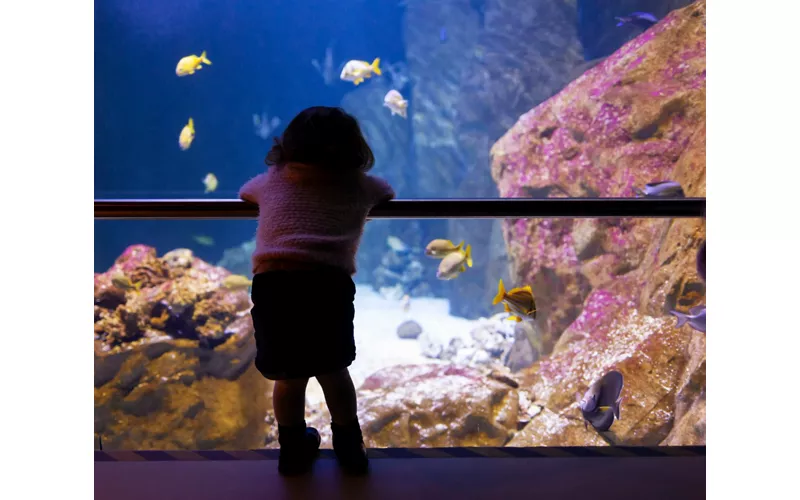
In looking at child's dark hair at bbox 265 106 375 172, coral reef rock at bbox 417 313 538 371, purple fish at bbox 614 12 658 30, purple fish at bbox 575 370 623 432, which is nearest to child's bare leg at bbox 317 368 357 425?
child's dark hair at bbox 265 106 375 172

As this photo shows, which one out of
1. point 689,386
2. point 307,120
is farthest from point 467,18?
point 307,120

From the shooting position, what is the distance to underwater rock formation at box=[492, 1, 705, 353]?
5949mm

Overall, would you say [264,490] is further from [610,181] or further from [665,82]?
[665,82]

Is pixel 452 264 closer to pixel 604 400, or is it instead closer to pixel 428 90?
pixel 604 400

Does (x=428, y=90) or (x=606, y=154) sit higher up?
(x=428, y=90)

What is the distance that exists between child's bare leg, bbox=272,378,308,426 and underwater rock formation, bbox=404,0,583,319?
11.3 m

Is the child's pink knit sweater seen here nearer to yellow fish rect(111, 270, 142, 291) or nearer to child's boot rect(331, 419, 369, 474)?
child's boot rect(331, 419, 369, 474)

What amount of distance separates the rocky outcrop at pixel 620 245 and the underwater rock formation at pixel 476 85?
5313mm

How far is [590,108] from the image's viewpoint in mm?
6930

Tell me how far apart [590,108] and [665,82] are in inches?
39.4

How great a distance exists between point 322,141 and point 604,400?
1.84 meters

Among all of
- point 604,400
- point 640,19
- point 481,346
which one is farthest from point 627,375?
point 481,346

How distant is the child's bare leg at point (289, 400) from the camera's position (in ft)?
4.59

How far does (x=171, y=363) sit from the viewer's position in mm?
4652
